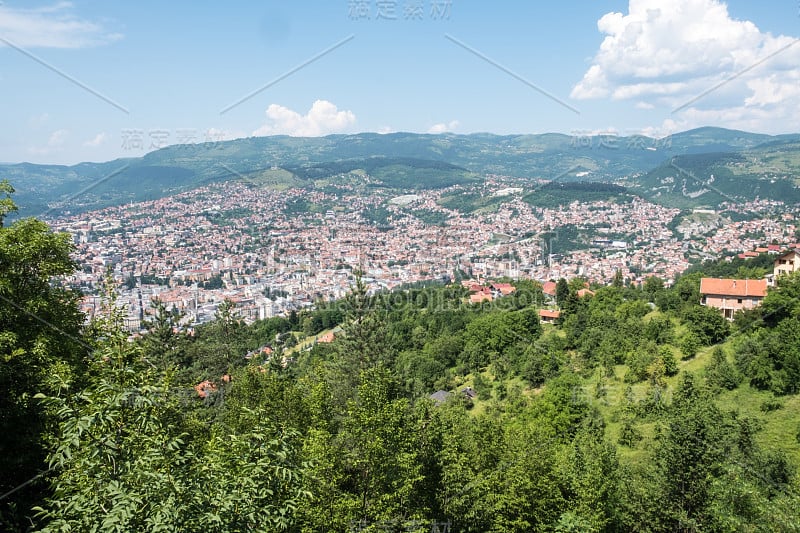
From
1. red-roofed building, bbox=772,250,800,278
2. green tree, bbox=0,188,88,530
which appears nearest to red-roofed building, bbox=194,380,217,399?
green tree, bbox=0,188,88,530

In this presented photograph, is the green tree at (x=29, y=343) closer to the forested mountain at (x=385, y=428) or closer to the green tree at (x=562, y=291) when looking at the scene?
the forested mountain at (x=385, y=428)

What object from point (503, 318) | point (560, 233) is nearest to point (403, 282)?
point (503, 318)

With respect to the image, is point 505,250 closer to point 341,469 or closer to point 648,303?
point 648,303

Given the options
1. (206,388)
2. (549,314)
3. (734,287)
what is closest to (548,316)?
(549,314)

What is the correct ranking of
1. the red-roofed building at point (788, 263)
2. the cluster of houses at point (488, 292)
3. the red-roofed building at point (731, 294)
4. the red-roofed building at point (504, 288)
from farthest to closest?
the red-roofed building at point (504, 288) < the cluster of houses at point (488, 292) < the red-roofed building at point (788, 263) < the red-roofed building at point (731, 294)

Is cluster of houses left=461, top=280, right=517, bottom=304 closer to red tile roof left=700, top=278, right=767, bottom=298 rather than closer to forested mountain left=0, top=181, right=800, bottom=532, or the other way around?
forested mountain left=0, top=181, right=800, bottom=532

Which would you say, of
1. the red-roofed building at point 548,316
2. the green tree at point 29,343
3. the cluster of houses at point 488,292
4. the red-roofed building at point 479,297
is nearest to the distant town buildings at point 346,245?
the red-roofed building at point 479,297
